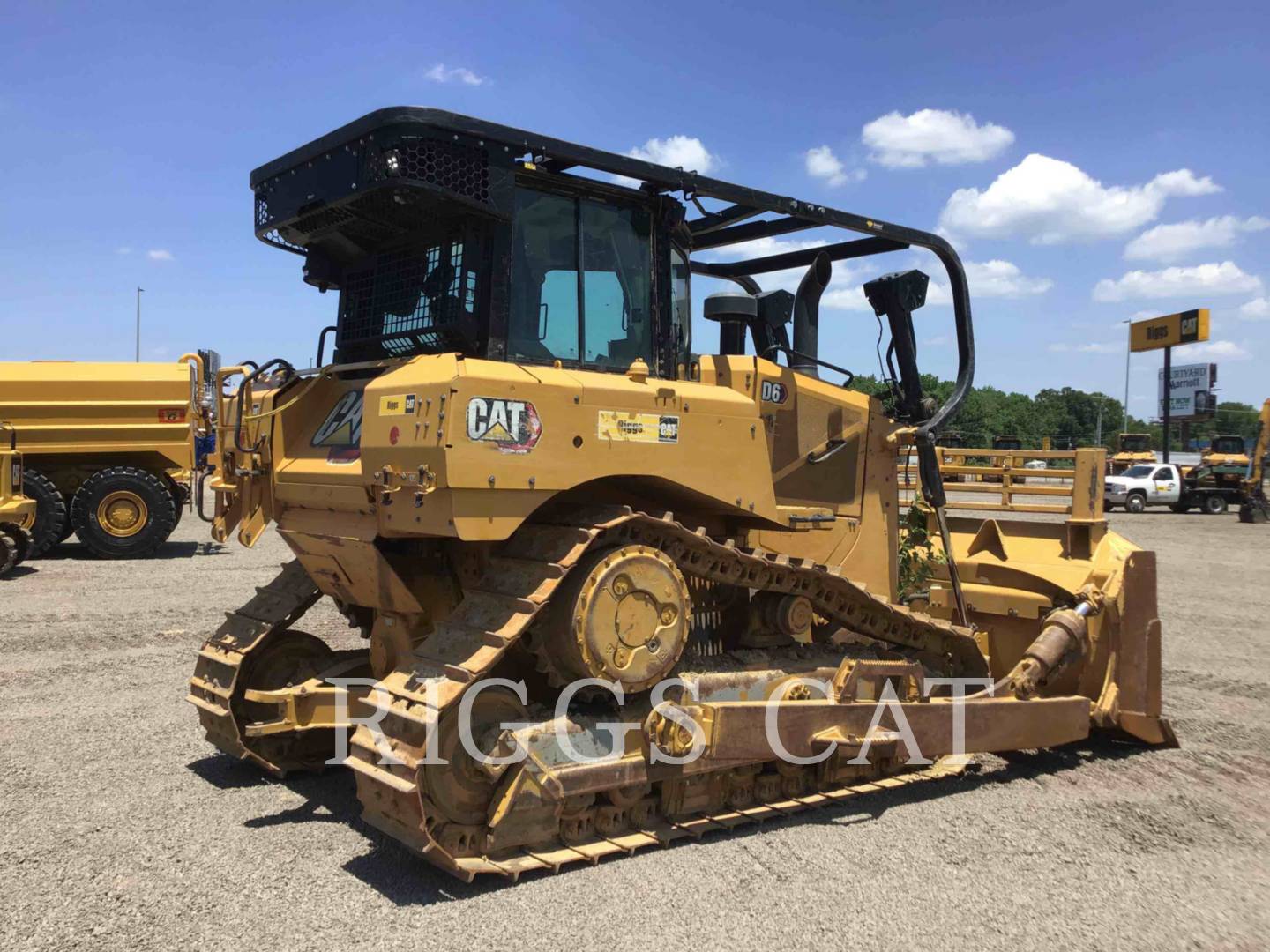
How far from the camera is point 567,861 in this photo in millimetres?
4594

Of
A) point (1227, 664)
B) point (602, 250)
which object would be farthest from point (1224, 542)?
point (602, 250)

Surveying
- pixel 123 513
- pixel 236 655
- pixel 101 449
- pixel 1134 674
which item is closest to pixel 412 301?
pixel 236 655

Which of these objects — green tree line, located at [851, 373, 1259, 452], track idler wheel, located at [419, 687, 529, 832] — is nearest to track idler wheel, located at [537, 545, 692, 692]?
track idler wheel, located at [419, 687, 529, 832]

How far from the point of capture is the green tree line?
73.2 meters

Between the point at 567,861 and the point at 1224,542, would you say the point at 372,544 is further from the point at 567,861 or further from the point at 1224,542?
the point at 1224,542

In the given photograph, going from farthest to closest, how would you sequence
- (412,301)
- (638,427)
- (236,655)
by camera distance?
(236,655), (412,301), (638,427)

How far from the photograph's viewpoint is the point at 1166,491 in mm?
32938

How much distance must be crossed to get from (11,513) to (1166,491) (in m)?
32.1

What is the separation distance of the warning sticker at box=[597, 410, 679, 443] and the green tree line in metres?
51.1

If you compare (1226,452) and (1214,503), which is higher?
(1226,452)

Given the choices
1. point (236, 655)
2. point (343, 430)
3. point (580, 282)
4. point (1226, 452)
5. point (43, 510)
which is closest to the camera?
point (580, 282)

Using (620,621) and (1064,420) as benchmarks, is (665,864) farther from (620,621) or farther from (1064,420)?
(1064,420)

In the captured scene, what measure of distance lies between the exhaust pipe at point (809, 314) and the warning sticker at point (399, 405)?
274cm

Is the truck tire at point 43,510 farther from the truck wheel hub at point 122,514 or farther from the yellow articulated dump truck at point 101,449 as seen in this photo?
the truck wheel hub at point 122,514
